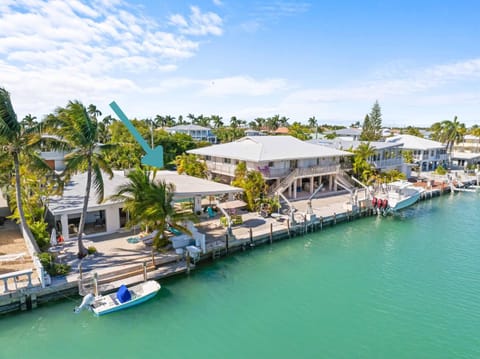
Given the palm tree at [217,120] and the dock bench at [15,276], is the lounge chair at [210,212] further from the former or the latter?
the palm tree at [217,120]

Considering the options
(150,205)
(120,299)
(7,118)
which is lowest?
(120,299)

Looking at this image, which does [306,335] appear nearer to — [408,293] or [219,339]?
[219,339]

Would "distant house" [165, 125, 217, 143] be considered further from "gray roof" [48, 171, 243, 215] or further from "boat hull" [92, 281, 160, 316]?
"boat hull" [92, 281, 160, 316]

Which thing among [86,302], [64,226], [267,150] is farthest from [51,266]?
[267,150]

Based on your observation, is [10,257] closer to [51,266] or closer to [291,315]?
[51,266]

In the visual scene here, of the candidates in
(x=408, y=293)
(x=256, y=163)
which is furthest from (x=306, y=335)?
(x=256, y=163)

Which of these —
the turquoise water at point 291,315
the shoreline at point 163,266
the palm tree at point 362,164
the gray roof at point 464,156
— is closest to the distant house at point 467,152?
the gray roof at point 464,156
